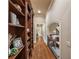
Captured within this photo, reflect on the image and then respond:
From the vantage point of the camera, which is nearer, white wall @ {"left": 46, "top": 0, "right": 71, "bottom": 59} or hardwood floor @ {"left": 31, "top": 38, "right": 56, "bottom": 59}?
white wall @ {"left": 46, "top": 0, "right": 71, "bottom": 59}

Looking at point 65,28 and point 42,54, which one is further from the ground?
point 65,28

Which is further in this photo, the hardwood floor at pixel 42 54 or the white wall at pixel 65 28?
the hardwood floor at pixel 42 54

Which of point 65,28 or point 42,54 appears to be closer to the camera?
point 65,28

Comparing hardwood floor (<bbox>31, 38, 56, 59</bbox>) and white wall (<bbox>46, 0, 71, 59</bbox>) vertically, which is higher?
white wall (<bbox>46, 0, 71, 59</bbox>)

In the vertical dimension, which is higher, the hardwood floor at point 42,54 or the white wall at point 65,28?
the white wall at point 65,28

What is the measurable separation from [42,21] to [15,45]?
947 centimetres
